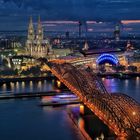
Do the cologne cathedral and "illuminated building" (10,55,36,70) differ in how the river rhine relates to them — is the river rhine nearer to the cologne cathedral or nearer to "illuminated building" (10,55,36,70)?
"illuminated building" (10,55,36,70)

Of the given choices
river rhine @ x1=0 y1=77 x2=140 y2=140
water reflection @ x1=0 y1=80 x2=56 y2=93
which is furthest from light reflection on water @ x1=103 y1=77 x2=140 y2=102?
water reflection @ x1=0 y1=80 x2=56 y2=93

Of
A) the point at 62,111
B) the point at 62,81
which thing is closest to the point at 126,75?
the point at 62,81

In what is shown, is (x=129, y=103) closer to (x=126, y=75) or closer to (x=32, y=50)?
(x=126, y=75)

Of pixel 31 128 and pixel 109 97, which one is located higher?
pixel 109 97

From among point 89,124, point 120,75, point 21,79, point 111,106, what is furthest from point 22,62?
point 111,106

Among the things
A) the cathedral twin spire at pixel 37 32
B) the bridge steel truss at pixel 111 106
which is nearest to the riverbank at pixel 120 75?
the bridge steel truss at pixel 111 106

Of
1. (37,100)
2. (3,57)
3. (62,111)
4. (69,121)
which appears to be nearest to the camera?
(69,121)
